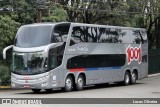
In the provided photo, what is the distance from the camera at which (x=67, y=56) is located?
26.2m

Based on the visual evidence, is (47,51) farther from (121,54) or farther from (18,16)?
(18,16)

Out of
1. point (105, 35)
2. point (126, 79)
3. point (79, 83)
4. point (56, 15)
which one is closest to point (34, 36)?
point (79, 83)

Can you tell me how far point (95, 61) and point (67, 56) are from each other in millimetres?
3238

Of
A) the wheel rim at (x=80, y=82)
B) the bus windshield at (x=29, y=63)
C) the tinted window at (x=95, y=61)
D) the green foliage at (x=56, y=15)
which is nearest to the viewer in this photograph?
the bus windshield at (x=29, y=63)

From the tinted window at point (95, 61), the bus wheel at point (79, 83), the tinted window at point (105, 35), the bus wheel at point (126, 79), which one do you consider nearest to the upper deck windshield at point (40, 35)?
the tinted window at point (105, 35)

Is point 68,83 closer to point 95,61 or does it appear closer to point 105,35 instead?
point 95,61

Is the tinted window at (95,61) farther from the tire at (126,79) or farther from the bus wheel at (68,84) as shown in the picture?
the tire at (126,79)

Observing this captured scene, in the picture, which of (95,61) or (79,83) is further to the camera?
(95,61)

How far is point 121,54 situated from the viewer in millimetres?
31859

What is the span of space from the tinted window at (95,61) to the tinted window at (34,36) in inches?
91.6

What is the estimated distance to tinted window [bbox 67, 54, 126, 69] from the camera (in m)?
26.8

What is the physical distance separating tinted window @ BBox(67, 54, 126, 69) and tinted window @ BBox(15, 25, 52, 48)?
7.63ft

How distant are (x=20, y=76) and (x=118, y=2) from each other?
17253 mm

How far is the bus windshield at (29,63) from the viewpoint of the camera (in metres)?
24.8
